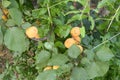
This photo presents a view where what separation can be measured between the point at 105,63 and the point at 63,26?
0.16 meters

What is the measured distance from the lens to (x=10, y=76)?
1270 millimetres

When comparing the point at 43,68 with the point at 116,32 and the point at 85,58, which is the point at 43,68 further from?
the point at 116,32

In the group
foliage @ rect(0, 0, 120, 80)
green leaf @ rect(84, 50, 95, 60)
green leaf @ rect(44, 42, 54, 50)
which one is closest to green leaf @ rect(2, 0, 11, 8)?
foliage @ rect(0, 0, 120, 80)

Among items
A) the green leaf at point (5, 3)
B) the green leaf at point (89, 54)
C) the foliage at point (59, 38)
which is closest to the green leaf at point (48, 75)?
the foliage at point (59, 38)

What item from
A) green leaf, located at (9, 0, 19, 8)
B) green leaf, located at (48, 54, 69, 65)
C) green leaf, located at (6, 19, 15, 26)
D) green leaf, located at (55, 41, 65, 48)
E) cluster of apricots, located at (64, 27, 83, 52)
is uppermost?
green leaf, located at (9, 0, 19, 8)

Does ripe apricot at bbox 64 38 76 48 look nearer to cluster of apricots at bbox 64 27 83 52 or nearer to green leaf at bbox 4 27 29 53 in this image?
cluster of apricots at bbox 64 27 83 52

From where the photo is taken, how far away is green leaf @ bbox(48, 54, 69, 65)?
86 centimetres

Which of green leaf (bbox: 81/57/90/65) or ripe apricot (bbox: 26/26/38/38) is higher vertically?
ripe apricot (bbox: 26/26/38/38)

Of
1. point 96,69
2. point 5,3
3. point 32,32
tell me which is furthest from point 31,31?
point 96,69

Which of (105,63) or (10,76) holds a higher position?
(105,63)

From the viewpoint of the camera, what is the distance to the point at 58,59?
0.87 m

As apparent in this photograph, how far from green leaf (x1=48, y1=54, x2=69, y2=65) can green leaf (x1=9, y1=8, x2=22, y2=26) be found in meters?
0.14

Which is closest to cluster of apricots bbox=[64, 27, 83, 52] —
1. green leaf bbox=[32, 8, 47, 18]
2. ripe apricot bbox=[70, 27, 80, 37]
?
ripe apricot bbox=[70, 27, 80, 37]

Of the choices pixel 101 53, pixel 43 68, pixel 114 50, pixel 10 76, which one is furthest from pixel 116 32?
pixel 10 76
